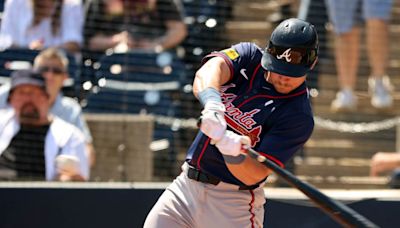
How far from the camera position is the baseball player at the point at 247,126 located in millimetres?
4133

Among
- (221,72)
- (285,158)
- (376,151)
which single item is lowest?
(376,151)

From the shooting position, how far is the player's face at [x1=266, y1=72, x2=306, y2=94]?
4199 millimetres

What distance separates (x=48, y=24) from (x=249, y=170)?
3.58 m

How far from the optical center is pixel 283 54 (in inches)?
162

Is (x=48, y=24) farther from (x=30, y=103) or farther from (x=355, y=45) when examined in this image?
(x=355, y=45)

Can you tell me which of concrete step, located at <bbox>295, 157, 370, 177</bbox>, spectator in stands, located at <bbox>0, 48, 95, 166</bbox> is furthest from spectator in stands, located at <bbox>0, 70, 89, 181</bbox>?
concrete step, located at <bbox>295, 157, 370, 177</bbox>

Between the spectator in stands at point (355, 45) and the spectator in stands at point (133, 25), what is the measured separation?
1.19 m

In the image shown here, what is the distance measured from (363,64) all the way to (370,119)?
0.44 metres

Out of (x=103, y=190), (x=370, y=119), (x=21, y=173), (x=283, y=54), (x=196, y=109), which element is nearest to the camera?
(x=283, y=54)

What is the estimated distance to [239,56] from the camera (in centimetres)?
430

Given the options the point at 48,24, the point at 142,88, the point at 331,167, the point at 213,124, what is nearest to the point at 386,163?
the point at 331,167

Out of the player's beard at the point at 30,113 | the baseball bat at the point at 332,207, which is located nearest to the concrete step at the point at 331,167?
the player's beard at the point at 30,113

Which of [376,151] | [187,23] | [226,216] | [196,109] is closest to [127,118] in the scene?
[196,109]

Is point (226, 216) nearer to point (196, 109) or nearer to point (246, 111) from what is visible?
point (246, 111)
